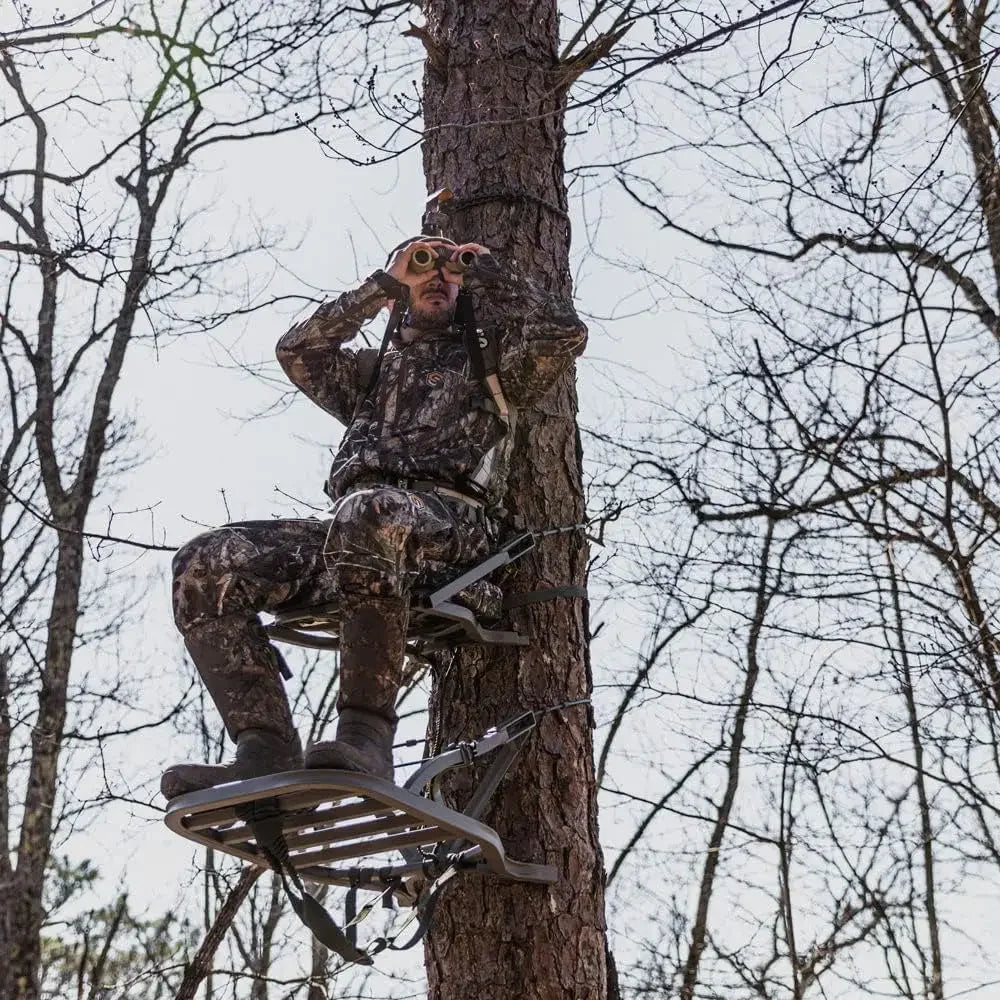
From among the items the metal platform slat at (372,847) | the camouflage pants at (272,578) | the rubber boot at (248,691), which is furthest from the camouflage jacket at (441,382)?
the metal platform slat at (372,847)

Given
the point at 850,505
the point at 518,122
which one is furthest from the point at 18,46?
the point at 850,505

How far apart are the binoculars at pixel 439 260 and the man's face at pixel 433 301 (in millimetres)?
36

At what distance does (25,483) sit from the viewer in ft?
35.9

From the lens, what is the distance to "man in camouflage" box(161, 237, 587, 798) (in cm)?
356

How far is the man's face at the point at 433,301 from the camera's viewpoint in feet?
14.1

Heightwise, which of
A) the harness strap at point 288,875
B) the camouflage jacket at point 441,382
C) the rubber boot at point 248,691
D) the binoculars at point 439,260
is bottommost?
the harness strap at point 288,875

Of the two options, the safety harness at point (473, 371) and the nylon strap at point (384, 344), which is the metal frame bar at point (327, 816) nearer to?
the safety harness at point (473, 371)

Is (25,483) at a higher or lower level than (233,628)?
higher

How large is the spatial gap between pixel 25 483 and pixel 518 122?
7.13 m

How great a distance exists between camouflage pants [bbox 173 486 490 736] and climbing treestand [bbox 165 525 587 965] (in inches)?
6.2

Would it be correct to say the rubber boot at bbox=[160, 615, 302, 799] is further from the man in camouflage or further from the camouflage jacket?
the camouflage jacket

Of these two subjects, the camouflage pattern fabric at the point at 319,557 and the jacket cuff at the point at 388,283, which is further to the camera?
the jacket cuff at the point at 388,283

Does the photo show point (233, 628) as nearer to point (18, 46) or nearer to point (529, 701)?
point (529, 701)

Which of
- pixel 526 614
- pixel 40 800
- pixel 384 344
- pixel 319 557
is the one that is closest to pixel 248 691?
pixel 319 557
